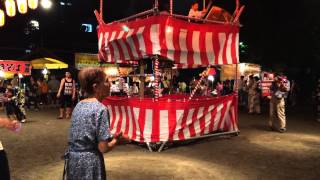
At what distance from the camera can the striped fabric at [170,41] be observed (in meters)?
8.56

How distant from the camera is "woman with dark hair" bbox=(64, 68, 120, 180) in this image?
318 centimetres

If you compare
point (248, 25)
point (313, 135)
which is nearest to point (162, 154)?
point (313, 135)

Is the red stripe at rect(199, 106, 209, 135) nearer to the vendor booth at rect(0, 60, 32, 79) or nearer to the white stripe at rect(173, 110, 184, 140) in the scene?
the white stripe at rect(173, 110, 184, 140)

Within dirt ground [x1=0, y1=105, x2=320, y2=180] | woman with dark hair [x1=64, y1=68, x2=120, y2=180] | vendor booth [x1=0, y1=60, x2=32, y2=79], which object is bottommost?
dirt ground [x1=0, y1=105, x2=320, y2=180]

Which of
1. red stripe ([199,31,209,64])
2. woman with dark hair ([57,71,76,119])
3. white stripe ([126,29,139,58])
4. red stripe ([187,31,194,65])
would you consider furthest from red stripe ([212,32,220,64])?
woman with dark hair ([57,71,76,119])

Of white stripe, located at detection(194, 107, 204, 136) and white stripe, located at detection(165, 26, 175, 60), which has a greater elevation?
white stripe, located at detection(165, 26, 175, 60)

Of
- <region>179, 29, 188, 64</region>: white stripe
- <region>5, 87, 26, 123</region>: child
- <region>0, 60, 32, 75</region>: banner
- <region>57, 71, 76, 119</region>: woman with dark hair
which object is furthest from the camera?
<region>0, 60, 32, 75</region>: banner

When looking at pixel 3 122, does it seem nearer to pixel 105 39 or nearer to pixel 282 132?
pixel 105 39

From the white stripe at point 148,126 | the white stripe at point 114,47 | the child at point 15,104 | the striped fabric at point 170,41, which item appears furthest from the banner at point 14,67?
the white stripe at point 148,126

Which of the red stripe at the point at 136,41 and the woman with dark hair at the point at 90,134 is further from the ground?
the red stripe at the point at 136,41

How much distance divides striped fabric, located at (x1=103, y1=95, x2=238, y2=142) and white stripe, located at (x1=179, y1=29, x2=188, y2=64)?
41.3 inches

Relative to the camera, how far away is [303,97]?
93.4 ft

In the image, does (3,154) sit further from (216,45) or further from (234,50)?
(234,50)

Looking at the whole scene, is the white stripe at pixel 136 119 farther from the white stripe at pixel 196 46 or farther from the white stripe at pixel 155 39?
the white stripe at pixel 196 46
